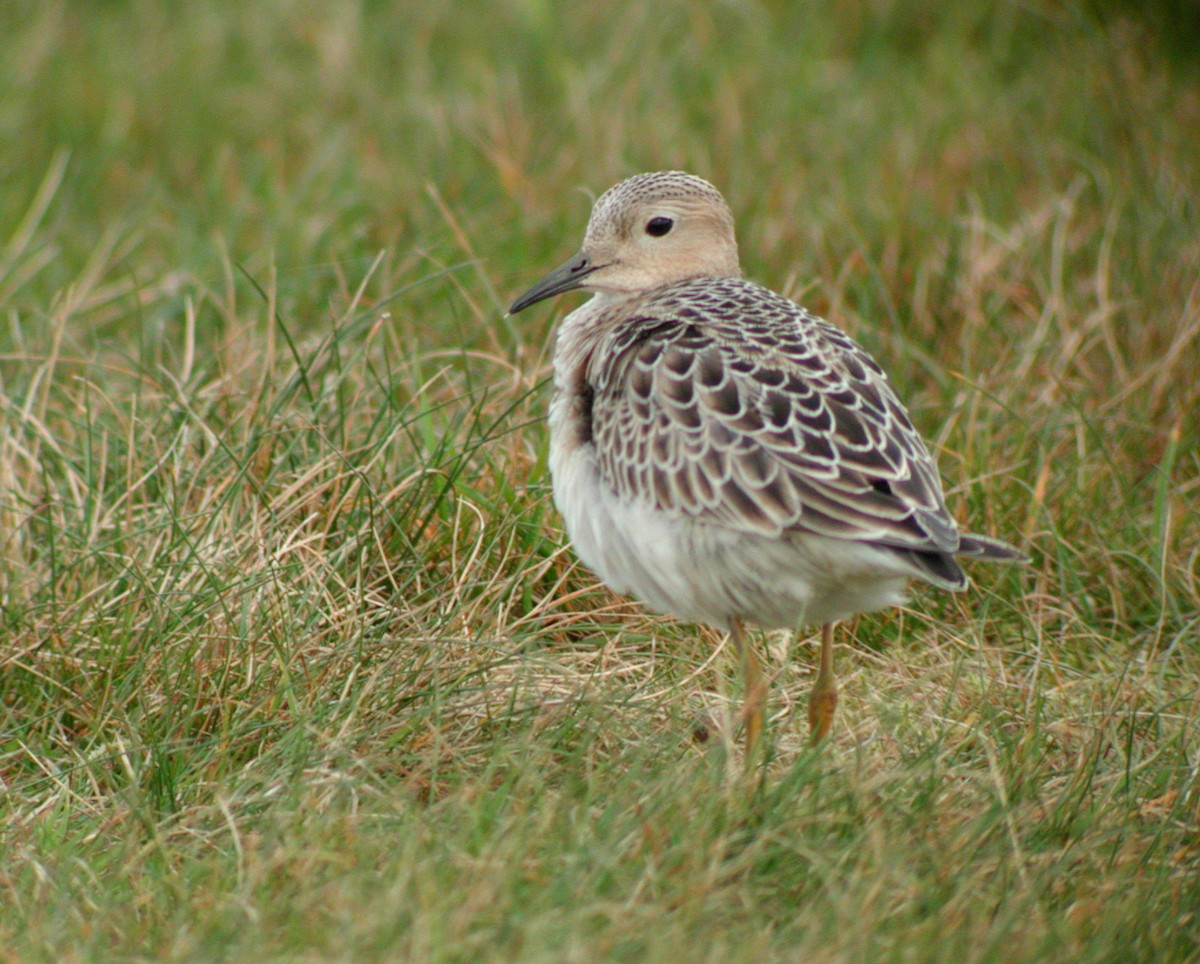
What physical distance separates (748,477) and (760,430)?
14 cm

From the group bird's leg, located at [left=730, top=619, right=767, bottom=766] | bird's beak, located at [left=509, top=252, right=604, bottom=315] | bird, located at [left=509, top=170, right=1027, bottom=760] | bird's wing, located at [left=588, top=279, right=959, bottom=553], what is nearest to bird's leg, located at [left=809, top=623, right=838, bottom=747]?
bird, located at [left=509, top=170, right=1027, bottom=760]

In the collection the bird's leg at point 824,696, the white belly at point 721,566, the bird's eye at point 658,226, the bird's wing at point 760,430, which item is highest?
the bird's eye at point 658,226

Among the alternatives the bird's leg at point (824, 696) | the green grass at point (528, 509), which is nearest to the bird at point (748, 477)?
the bird's leg at point (824, 696)

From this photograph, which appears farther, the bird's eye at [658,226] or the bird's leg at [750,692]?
the bird's eye at [658,226]

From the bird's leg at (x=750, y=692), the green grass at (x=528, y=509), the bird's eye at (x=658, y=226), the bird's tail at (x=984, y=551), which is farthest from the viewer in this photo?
the bird's eye at (x=658, y=226)

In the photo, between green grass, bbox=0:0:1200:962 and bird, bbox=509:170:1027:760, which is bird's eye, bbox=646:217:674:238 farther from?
green grass, bbox=0:0:1200:962

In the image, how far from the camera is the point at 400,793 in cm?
371

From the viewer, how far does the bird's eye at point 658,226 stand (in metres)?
4.83

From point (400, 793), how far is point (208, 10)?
260 inches

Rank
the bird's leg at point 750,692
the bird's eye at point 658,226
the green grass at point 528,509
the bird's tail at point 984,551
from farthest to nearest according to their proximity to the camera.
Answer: the bird's eye at point 658,226 → the bird's leg at point 750,692 → the bird's tail at point 984,551 → the green grass at point 528,509

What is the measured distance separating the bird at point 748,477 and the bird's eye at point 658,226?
1.29ft

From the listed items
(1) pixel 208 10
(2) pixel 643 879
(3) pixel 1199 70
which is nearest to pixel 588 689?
(2) pixel 643 879

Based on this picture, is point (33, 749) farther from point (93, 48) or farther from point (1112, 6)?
point (1112, 6)

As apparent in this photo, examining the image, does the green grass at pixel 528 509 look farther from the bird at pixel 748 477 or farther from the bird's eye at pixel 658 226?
the bird's eye at pixel 658 226
